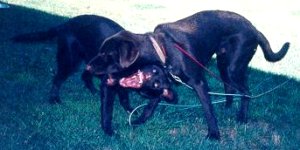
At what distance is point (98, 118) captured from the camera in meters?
4.77

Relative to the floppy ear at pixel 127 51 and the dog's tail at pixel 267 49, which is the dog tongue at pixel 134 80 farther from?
the dog's tail at pixel 267 49

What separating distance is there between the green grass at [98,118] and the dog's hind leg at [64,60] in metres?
0.15

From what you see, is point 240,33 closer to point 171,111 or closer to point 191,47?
point 191,47

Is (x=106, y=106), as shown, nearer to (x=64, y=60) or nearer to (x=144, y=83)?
(x=144, y=83)

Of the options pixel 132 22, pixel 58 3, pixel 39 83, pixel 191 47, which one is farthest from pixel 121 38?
pixel 58 3

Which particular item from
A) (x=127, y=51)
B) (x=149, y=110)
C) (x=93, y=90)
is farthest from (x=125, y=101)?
(x=127, y=51)

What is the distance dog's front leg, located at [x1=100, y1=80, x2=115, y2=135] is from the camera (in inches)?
171

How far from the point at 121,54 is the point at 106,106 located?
0.69 metres

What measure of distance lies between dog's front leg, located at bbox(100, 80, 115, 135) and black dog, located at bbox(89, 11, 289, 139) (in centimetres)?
34

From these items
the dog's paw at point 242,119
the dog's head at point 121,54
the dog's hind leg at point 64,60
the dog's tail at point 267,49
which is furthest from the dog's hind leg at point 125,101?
the dog's tail at point 267,49

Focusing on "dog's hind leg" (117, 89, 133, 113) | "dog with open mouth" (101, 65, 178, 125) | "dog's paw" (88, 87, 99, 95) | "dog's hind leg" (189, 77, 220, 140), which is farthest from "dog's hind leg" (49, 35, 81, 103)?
"dog's hind leg" (189, 77, 220, 140)

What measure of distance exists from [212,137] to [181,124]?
0.47m

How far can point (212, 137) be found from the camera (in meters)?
4.39

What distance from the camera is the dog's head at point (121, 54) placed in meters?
3.98
